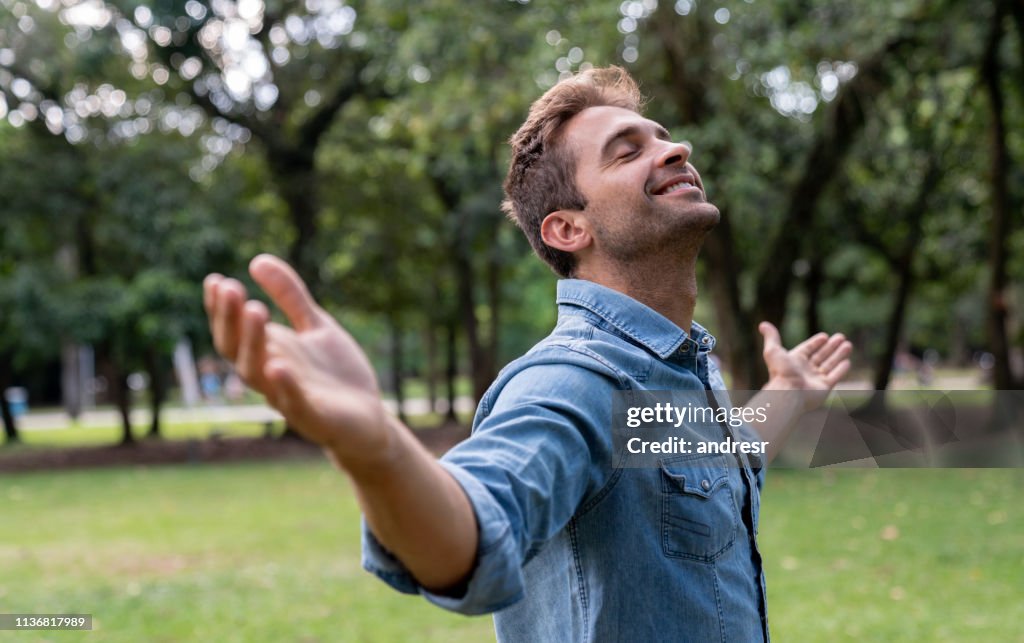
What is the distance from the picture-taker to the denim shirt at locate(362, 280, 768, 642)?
140 centimetres

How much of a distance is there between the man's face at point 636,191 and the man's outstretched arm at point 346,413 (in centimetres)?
81

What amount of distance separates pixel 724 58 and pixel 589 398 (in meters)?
11.1

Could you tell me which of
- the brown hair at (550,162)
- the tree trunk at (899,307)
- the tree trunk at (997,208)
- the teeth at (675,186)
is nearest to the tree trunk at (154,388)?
the tree trunk at (899,307)

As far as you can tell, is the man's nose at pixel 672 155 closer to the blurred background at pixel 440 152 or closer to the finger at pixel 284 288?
the finger at pixel 284 288

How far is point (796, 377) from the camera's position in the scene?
2.96m

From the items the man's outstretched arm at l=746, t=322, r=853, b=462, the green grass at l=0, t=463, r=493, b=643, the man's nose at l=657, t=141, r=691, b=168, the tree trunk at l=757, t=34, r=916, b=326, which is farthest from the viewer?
the tree trunk at l=757, t=34, r=916, b=326

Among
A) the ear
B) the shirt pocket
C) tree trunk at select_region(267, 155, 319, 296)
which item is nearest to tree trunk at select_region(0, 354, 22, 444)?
tree trunk at select_region(267, 155, 319, 296)

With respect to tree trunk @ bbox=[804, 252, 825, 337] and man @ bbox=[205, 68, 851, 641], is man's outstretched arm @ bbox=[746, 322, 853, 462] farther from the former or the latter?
tree trunk @ bbox=[804, 252, 825, 337]

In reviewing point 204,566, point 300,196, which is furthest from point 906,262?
point 204,566

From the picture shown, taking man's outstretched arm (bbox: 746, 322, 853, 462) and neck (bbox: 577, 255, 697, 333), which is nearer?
neck (bbox: 577, 255, 697, 333)

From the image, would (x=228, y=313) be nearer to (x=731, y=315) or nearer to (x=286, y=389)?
(x=286, y=389)

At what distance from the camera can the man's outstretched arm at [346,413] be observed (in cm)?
116

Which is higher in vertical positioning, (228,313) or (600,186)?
(600,186)

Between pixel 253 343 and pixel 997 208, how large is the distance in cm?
1384
